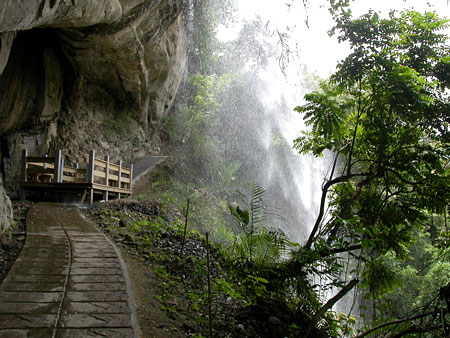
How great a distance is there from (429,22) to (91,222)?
7536 mm

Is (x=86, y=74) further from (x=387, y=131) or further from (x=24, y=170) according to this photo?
(x=387, y=131)

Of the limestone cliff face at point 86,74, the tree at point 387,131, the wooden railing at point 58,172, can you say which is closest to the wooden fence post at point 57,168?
the wooden railing at point 58,172

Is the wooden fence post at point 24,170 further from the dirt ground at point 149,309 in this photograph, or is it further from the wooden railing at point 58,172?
the dirt ground at point 149,309

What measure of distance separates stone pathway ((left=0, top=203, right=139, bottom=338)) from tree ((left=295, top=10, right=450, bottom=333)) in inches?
117

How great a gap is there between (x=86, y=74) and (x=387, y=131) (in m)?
10.2

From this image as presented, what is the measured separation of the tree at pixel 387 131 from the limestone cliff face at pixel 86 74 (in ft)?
16.4

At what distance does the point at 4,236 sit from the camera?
4.82 metres

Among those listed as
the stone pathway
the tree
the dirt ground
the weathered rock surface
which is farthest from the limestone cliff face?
the tree

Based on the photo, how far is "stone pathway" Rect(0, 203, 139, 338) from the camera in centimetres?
262

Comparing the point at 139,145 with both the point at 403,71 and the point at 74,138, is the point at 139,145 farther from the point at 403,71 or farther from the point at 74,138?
the point at 403,71

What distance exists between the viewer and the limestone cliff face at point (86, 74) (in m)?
8.94

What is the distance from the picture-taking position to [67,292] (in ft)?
10.6

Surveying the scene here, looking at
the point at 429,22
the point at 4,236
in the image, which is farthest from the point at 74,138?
the point at 429,22

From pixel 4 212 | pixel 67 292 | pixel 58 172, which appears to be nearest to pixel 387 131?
pixel 67 292
